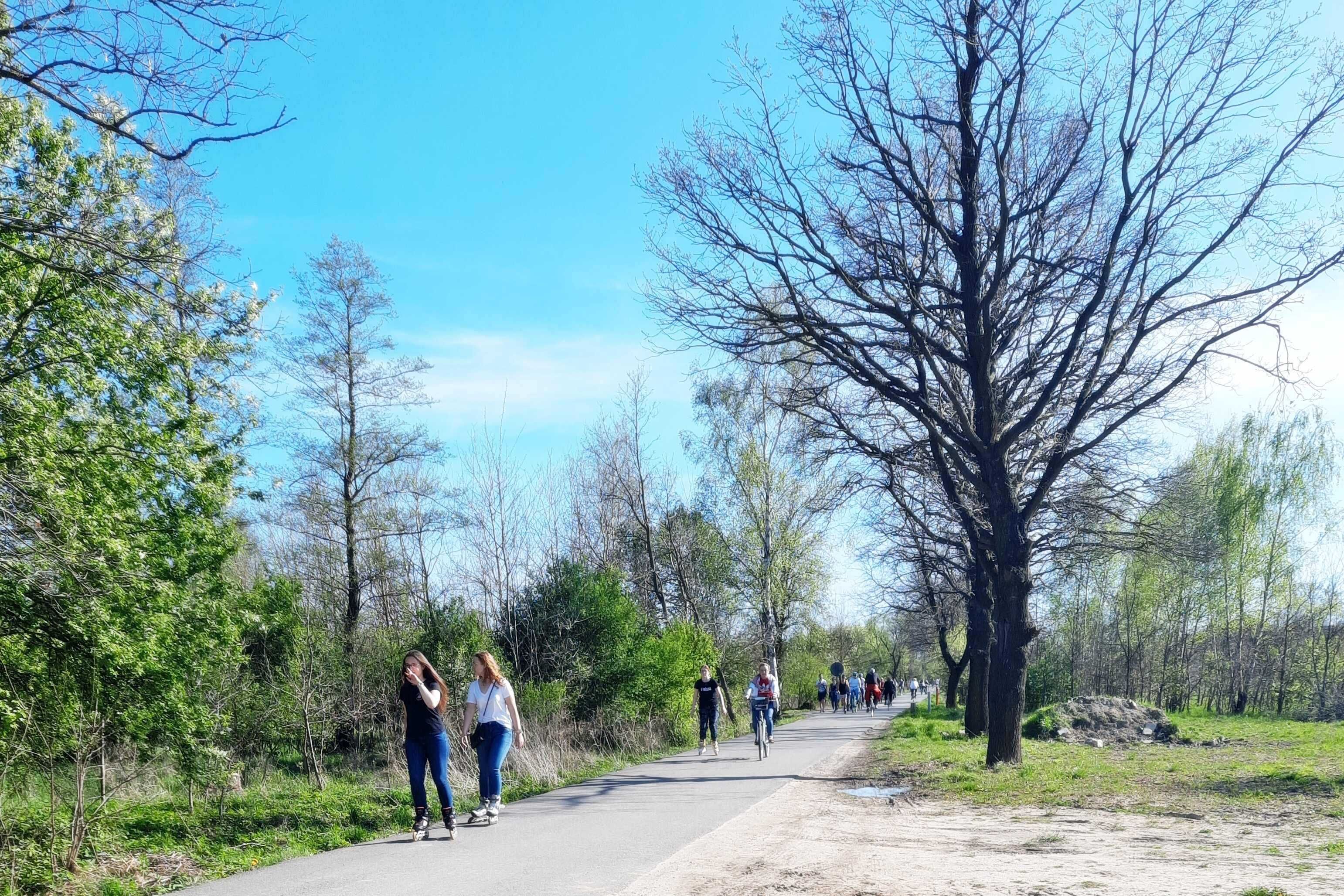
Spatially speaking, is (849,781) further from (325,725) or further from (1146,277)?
(325,725)

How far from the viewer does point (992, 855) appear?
7.90 m

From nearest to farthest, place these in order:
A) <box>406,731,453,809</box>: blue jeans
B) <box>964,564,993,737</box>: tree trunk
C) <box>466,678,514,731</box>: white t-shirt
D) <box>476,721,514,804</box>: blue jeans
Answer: <box>406,731,453,809</box>: blue jeans
<box>476,721,514,804</box>: blue jeans
<box>466,678,514,731</box>: white t-shirt
<box>964,564,993,737</box>: tree trunk

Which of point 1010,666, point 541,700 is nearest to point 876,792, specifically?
point 1010,666

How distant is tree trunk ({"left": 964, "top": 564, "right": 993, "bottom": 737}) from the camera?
21328 millimetres

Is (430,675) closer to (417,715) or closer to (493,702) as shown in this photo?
(417,715)

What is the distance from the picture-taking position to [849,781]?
1418 centimetres

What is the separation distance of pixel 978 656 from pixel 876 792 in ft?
43.8

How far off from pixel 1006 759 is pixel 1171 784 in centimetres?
254

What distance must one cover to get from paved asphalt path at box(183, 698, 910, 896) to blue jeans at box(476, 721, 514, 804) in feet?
1.20

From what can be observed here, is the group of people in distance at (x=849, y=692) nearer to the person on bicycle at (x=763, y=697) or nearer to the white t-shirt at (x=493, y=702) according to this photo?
the person on bicycle at (x=763, y=697)

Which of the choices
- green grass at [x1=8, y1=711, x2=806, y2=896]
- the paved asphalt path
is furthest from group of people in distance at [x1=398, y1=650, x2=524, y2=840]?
green grass at [x1=8, y1=711, x2=806, y2=896]

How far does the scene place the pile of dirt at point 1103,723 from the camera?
22391mm

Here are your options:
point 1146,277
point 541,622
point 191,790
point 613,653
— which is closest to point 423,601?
point 541,622

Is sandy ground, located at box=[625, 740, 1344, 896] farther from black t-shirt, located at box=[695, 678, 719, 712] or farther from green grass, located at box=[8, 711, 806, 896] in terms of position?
black t-shirt, located at box=[695, 678, 719, 712]
